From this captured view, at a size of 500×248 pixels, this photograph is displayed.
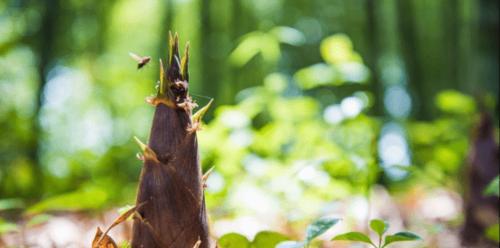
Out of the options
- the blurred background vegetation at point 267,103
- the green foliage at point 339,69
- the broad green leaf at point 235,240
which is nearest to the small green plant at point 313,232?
the broad green leaf at point 235,240

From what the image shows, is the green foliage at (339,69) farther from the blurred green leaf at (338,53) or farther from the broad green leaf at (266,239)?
the broad green leaf at (266,239)

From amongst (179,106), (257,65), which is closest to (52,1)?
(257,65)

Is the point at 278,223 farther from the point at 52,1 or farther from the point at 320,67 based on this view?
the point at 52,1

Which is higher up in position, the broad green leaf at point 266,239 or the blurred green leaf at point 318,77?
the blurred green leaf at point 318,77

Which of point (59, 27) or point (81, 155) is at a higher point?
point (59, 27)

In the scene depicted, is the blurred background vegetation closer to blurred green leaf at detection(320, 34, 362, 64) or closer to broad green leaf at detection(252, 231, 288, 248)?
blurred green leaf at detection(320, 34, 362, 64)

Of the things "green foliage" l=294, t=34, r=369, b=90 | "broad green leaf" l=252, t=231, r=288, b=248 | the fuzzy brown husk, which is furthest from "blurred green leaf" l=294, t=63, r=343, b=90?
the fuzzy brown husk
